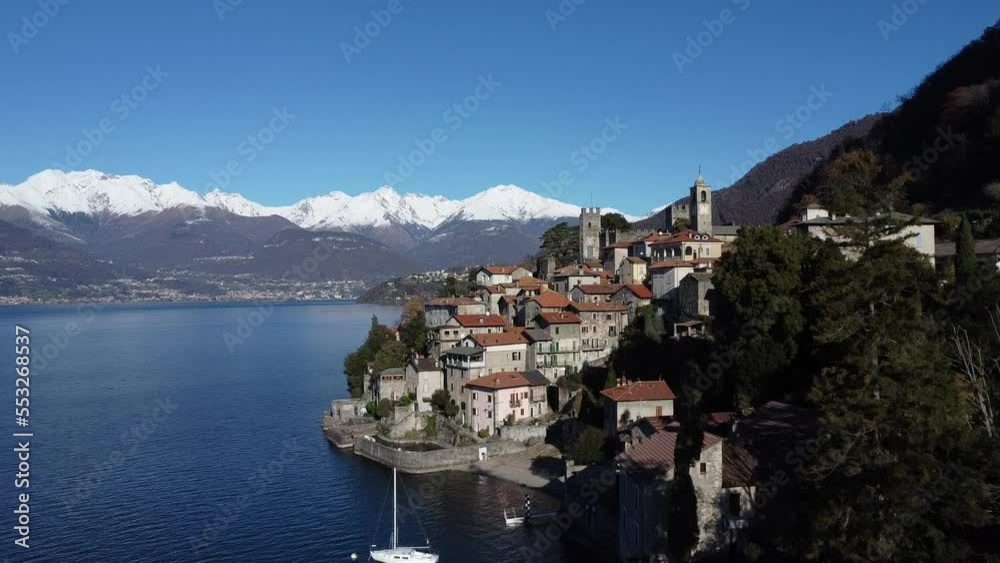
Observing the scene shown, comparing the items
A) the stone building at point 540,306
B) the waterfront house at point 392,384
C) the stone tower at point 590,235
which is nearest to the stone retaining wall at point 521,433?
the stone building at point 540,306

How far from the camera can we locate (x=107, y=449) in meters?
49.4

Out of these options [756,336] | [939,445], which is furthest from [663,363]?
[939,445]

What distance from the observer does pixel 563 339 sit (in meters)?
51.6

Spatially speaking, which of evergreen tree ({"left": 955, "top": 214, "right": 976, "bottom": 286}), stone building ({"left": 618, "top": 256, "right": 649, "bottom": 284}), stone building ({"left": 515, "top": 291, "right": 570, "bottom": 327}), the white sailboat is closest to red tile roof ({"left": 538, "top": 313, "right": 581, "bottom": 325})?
stone building ({"left": 515, "top": 291, "right": 570, "bottom": 327})

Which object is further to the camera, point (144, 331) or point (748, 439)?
point (144, 331)

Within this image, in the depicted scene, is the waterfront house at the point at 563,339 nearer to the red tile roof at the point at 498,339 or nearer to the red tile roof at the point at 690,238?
the red tile roof at the point at 498,339

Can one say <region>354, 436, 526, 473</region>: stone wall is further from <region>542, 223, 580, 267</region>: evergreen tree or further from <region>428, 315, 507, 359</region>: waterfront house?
<region>542, 223, 580, 267</region>: evergreen tree

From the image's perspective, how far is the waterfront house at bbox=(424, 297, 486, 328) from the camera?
200ft

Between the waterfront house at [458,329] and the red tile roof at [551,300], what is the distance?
3269 mm

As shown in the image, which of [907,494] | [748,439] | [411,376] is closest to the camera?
[907,494]

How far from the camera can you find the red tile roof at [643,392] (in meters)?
37.6

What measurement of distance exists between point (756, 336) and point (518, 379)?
1864cm

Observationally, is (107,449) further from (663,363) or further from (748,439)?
(748,439)

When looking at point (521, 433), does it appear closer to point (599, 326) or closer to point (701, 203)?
point (599, 326)
